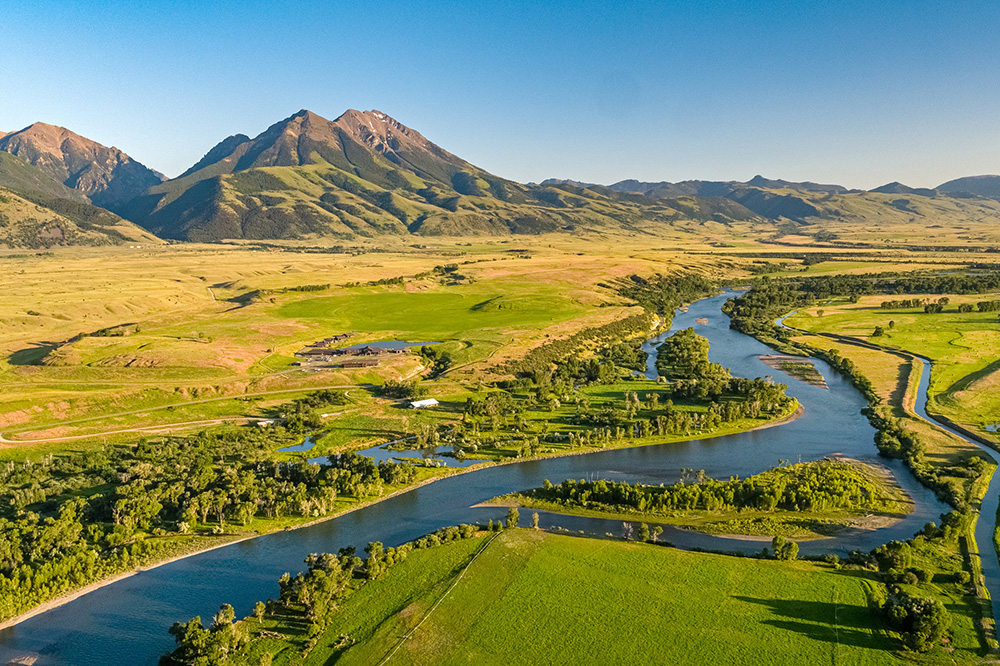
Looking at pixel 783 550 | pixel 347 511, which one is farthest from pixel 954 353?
pixel 347 511

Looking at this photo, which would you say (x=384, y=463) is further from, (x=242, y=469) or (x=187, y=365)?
(x=187, y=365)

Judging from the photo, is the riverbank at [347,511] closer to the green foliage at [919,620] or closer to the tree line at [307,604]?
the tree line at [307,604]

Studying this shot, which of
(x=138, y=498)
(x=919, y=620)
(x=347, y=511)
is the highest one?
(x=919, y=620)

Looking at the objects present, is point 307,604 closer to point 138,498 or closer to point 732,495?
point 138,498

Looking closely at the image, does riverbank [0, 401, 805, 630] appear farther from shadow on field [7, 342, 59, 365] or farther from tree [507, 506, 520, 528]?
shadow on field [7, 342, 59, 365]

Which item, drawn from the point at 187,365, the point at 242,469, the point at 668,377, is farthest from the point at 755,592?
the point at 187,365

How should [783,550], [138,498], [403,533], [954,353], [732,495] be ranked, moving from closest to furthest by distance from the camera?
[783,550] → [403,533] → [138,498] → [732,495] → [954,353]

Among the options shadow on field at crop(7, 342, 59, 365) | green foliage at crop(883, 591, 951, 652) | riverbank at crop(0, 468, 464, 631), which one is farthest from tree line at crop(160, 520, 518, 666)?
shadow on field at crop(7, 342, 59, 365)
